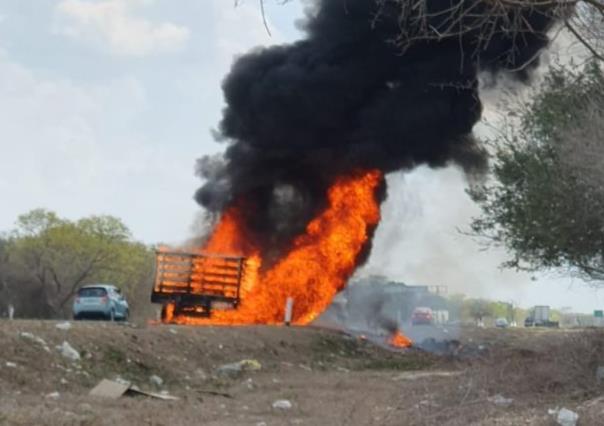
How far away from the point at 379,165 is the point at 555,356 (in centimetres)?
1565

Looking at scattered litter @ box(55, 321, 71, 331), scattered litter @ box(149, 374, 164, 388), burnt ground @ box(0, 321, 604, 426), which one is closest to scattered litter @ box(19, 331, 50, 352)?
burnt ground @ box(0, 321, 604, 426)

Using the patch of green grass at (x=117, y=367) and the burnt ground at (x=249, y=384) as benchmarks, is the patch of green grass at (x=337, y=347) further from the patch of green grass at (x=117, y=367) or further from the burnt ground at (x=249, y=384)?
the patch of green grass at (x=117, y=367)

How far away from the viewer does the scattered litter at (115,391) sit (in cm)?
1325

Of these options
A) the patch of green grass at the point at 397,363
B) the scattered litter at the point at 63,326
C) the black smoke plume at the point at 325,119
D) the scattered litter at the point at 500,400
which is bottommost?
the patch of green grass at the point at 397,363

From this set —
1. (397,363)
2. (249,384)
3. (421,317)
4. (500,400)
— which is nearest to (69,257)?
(421,317)

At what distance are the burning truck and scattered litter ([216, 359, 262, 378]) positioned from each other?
8207 millimetres

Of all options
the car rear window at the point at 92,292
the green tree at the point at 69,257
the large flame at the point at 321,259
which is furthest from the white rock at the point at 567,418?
the green tree at the point at 69,257

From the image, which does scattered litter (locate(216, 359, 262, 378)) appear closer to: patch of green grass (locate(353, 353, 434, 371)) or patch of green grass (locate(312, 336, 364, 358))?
patch of green grass (locate(353, 353, 434, 371))

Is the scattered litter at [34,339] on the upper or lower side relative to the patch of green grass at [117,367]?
upper

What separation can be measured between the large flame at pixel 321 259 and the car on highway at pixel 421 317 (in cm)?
686

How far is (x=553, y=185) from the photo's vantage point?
18953mm

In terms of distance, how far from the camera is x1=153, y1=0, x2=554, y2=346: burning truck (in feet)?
91.6

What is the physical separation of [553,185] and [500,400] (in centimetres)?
819

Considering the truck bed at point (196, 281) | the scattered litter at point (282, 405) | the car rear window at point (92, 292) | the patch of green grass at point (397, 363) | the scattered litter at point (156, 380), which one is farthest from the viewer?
the car rear window at point (92, 292)
